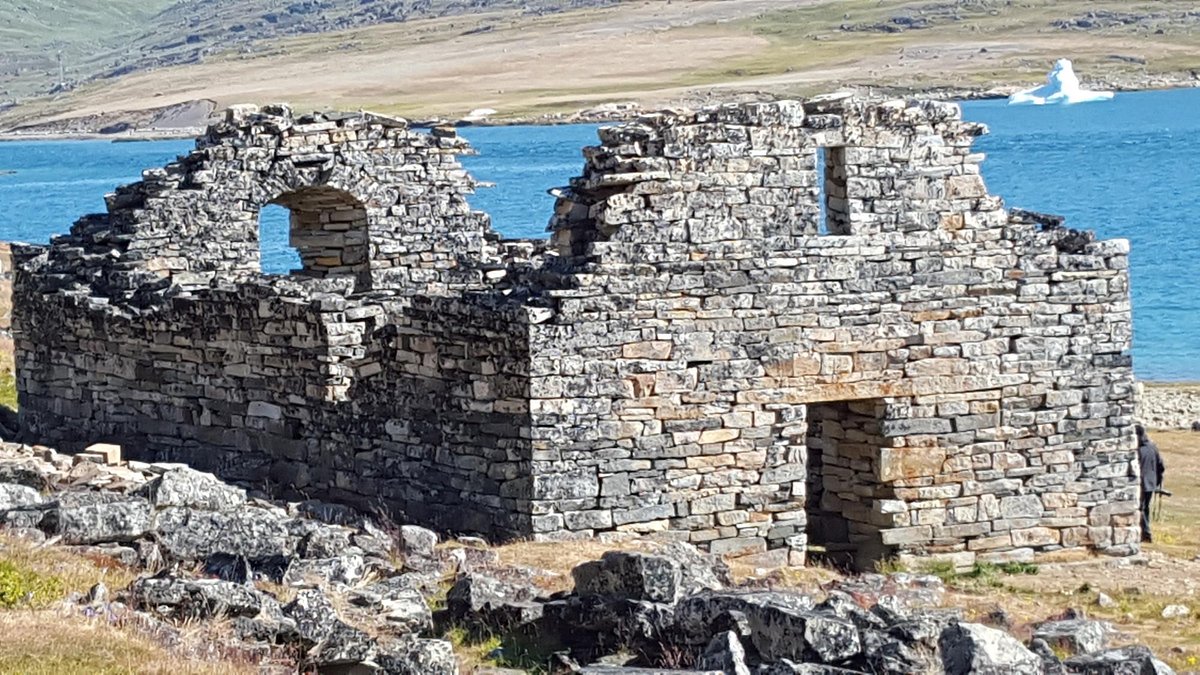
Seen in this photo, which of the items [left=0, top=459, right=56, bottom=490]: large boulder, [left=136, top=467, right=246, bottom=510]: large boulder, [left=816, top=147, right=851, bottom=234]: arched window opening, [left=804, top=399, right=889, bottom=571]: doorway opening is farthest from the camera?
[left=804, top=399, right=889, bottom=571]: doorway opening

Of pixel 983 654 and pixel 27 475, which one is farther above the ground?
pixel 27 475

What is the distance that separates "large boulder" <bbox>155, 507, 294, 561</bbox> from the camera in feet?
42.2

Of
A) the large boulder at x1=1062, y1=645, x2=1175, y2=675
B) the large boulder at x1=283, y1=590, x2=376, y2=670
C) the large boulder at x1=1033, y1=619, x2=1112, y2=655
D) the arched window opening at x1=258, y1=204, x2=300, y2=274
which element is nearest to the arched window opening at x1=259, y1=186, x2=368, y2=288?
the large boulder at x1=1033, y1=619, x2=1112, y2=655

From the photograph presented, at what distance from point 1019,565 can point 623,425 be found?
3.83 metres

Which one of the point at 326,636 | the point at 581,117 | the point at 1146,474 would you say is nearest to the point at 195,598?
the point at 326,636

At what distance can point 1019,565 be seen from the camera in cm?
1773

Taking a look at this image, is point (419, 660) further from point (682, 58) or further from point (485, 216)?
point (682, 58)

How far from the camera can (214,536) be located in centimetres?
1309

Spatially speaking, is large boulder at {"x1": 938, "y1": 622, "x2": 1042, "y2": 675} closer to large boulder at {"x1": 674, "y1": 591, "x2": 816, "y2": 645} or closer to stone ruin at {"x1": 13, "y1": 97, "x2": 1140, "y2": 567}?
large boulder at {"x1": 674, "y1": 591, "x2": 816, "y2": 645}

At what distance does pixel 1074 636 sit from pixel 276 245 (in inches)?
1847

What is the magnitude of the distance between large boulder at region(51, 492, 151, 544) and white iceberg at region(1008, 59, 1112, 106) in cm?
11245

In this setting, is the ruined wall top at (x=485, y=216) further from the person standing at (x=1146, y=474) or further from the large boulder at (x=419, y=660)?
the large boulder at (x=419, y=660)

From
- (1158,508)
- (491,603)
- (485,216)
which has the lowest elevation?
(1158,508)

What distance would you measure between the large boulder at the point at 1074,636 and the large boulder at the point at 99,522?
550 cm
